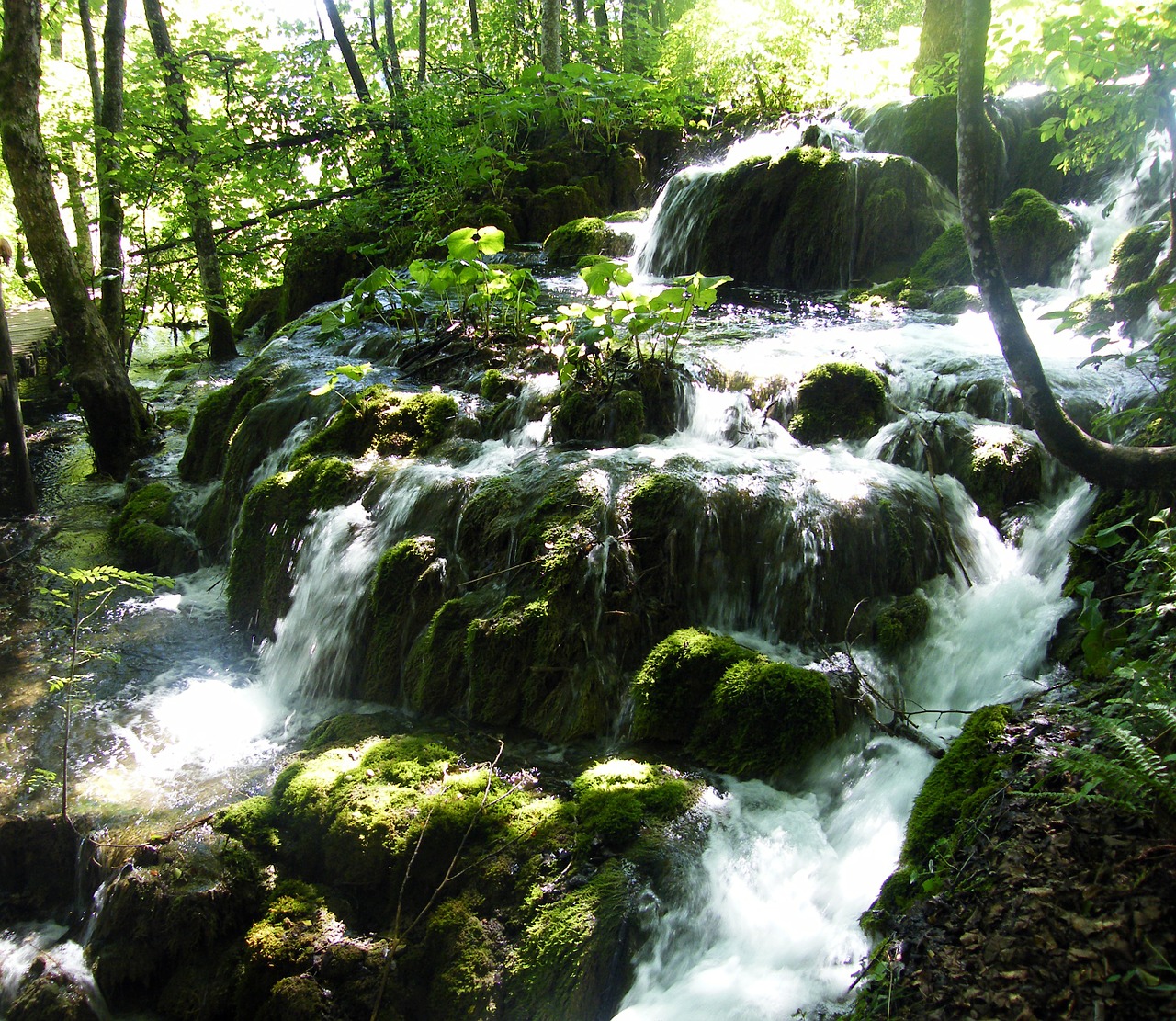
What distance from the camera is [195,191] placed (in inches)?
418

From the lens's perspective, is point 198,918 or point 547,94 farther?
point 547,94

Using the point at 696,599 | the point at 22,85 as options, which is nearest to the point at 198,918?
the point at 696,599

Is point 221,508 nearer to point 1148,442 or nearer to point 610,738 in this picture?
point 610,738

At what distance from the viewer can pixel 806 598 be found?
16.8 ft

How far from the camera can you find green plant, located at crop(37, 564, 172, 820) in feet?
14.1

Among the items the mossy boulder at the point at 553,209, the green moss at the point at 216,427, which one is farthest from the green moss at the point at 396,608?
the mossy boulder at the point at 553,209

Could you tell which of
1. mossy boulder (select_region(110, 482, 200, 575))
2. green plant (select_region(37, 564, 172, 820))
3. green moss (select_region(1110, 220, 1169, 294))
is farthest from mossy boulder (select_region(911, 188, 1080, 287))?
green plant (select_region(37, 564, 172, 820))

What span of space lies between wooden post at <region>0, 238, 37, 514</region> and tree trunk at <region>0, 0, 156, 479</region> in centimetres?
63

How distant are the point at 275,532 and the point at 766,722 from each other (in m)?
4.55

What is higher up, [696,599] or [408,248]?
[408,248]

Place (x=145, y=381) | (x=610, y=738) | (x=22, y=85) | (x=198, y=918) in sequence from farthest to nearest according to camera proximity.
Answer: (x=145, y=381)
(x=22, y=85)
(x=610, y=738)
(x=198, y=918)

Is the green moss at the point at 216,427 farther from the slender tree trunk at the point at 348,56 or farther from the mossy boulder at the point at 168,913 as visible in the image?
the slender tree trunk at the point at 348,56

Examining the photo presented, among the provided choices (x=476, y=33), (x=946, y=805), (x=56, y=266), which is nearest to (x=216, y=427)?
(x=56, y=266)

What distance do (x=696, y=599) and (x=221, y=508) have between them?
220 inches
